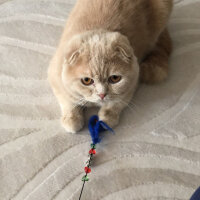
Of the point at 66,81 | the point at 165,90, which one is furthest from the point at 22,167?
the point at 165,90

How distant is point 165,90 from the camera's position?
1311mm

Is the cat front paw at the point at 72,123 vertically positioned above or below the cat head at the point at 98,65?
below

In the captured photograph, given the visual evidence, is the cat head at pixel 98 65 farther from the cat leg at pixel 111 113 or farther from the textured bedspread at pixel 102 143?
the textured bedspread at pixel 102 143

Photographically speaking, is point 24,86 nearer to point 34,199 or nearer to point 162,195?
point 34,199

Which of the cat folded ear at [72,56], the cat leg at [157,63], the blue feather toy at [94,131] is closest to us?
the cat folded ear at [72,56]

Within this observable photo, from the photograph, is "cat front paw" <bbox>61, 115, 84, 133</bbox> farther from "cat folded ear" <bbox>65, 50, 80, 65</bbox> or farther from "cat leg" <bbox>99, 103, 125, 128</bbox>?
"cat folded ear" <bbox>65, 50, 80, 65</bbox>

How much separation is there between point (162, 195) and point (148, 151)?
20 cm

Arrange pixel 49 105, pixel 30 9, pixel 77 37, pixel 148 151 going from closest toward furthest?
pixel 77 37
pixel 148 151
pixel 49 105
pixel 30 9

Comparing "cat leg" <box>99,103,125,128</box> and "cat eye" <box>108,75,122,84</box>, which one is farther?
"cat leg" <box>99,103,125,128</box>

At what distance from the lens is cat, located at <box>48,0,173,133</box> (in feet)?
3.17

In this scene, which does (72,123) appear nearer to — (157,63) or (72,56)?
(72,56)

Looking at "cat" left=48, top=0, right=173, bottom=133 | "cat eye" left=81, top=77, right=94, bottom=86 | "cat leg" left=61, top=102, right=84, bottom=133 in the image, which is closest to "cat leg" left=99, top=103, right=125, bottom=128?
"cat" left=48, top=0, right=173, bottom=133

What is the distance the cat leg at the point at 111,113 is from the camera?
1158 millimetres

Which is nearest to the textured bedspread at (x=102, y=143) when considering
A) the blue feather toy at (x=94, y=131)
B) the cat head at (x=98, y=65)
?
the blue feather toy at (x=94, y=131)
